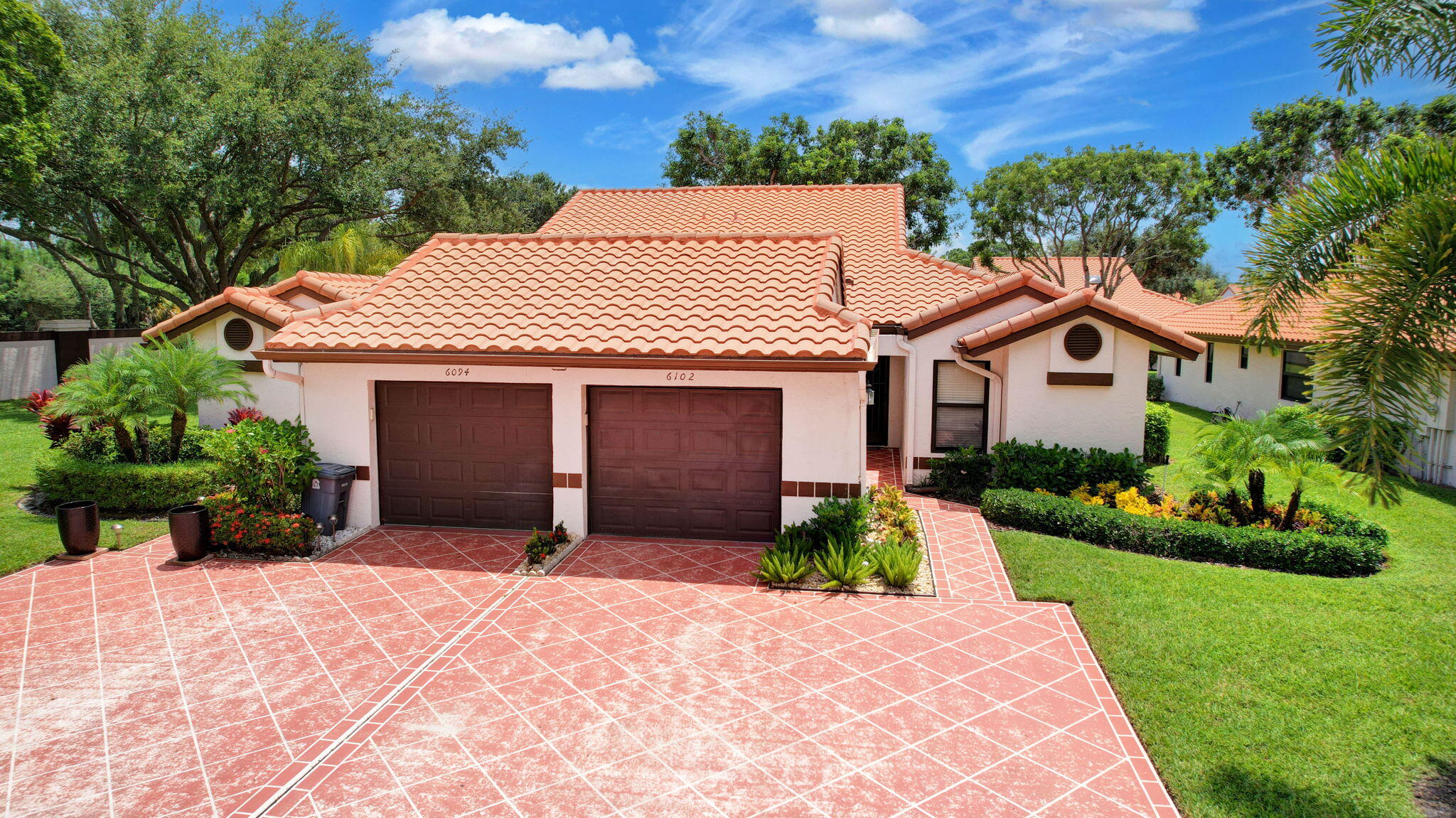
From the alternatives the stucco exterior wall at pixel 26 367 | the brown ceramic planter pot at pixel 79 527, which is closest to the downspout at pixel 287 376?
the brown ceramic planter pot at pixel 79 527

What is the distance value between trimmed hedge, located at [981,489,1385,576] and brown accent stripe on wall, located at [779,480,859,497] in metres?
2.97

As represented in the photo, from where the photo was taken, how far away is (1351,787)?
5.40 metres

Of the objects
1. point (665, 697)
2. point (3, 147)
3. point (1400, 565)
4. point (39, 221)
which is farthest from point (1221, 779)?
point (39, 221)

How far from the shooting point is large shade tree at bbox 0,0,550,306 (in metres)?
20.0

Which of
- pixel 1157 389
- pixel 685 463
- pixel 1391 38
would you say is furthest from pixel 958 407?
pixel 1157 389

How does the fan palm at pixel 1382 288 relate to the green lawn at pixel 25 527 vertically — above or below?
above

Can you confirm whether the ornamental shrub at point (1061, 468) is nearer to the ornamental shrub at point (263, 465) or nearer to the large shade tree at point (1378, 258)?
the large shade tree at point (1378, 258)

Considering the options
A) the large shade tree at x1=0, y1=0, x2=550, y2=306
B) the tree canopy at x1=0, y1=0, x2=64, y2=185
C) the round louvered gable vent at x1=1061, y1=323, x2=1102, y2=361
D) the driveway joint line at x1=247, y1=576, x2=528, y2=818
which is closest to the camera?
the driveway joint line at x1=247, y1=576, x2=528, y2=818

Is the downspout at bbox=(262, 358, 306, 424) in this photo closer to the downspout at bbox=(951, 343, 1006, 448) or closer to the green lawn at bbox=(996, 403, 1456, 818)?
the downspout at bbox=(951, 343, 1006, 448)

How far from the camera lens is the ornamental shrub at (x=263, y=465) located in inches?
400

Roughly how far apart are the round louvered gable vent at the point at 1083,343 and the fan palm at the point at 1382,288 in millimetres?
7517

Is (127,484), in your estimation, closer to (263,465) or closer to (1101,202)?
(263,465)

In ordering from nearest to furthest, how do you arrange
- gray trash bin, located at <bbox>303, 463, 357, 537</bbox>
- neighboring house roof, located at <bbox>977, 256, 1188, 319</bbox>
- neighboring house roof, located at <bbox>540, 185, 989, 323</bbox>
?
gray trash bin, located at <bbox>303, 463, 357, 537</bbox>
neighboring house roof, located at <bbox>540, 185, 989, 323</bbox>
neighboring house roof, located at <bbox>977, 256, 1188, 319</bbox>

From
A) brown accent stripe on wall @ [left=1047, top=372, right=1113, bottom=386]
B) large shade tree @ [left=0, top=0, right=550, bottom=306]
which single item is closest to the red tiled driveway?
brown accent stripe on wall @ [left=1047, top=372, right=1113, bottom=386]
